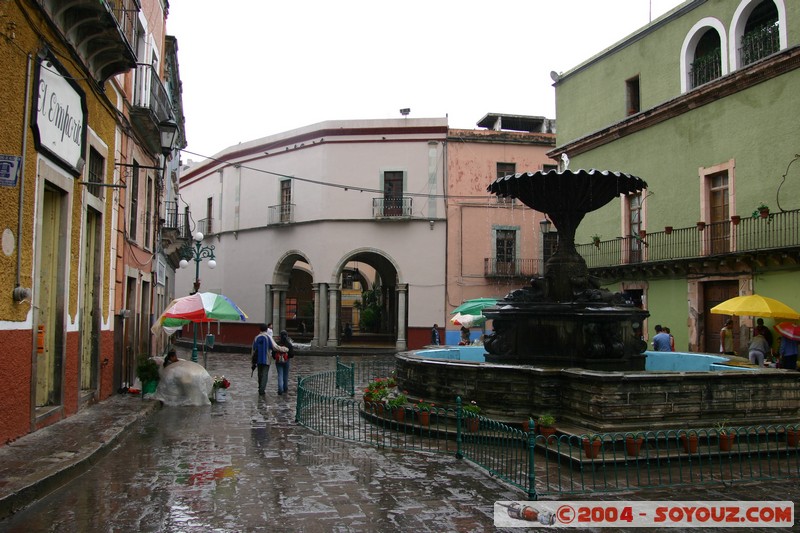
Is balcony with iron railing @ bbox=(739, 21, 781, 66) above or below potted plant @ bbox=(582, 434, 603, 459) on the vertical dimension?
above

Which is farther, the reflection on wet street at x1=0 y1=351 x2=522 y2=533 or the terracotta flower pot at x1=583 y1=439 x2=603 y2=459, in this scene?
the terracotta flower pot at x1=583 y1=439 x2=603 y2=459

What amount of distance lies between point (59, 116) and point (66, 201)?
1270 millimetres

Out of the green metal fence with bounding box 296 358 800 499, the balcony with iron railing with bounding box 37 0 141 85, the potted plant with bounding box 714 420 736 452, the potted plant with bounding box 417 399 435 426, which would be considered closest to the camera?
the green metal fence with bounding box 296 358 800 499

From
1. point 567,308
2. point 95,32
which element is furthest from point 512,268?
point 95,32

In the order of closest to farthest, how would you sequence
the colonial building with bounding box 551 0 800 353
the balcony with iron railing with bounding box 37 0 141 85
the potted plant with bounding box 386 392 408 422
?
the balcony with iron railing with bounding box 37 0 141 85, the potted plant with bounding box 386 392 408 422, the colonial building with bounding box 551 0 800 353

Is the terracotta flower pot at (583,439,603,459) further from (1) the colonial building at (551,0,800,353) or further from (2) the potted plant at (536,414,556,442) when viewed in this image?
(1) the colonial building at (551,0,800,353)

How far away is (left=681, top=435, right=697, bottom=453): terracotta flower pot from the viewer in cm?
710

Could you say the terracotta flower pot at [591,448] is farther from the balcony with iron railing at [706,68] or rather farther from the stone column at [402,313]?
the stone column at [402,313]

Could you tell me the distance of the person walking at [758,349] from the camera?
15023mm

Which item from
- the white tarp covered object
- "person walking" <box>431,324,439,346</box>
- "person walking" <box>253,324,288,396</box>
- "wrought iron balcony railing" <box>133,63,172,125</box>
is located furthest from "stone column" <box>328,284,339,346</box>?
the white tarp covered object

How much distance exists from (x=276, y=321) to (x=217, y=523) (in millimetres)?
26632

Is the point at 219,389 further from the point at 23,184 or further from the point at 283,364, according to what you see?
the point at 23,184

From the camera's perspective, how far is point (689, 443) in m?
7.02

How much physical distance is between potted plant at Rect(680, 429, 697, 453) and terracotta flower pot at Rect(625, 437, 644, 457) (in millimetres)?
498
